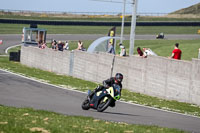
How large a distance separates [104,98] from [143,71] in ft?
31.1

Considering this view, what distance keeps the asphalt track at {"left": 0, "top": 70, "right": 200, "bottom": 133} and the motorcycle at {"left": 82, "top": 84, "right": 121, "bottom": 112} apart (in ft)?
0.75

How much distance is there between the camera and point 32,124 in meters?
10.8

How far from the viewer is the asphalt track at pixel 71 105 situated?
15414 mm

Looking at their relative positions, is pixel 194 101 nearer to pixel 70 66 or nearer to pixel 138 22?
pixel 70 66

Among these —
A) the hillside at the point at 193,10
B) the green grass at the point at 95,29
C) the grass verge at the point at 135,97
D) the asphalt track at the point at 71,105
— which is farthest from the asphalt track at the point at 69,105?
the hillside at the point at 193,10

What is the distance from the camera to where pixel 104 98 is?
16.0 m

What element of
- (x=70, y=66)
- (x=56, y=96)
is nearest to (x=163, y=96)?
(x=56, y=96)

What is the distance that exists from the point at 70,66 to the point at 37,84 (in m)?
6.30

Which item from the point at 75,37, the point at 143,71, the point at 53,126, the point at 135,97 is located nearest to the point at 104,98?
the point at 53,126

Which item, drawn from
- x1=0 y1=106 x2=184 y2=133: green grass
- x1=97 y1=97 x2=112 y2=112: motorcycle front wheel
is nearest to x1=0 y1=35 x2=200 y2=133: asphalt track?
x1=97 y1=97 x2=112 y2=112: motorcycle front wheel

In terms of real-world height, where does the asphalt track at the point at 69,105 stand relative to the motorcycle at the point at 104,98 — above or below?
below

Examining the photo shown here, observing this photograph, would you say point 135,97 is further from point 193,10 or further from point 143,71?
point 193,10

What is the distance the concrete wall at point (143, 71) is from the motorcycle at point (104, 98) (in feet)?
21.8

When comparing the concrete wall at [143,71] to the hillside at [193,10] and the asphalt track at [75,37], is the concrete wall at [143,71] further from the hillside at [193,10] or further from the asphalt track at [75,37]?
the hillside at [193,10]
